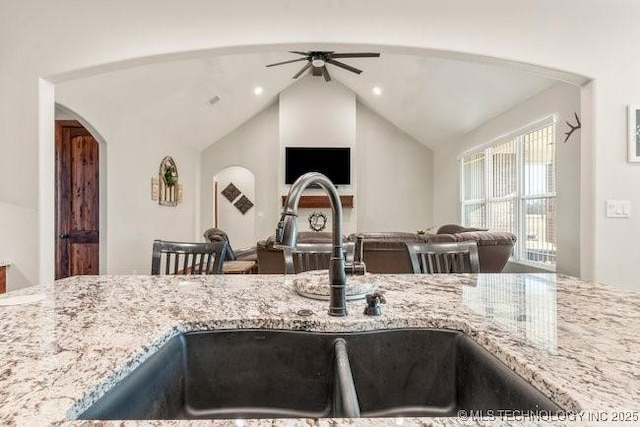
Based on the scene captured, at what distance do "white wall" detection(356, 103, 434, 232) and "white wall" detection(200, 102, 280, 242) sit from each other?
1.88 metres

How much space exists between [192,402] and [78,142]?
18.4 feet

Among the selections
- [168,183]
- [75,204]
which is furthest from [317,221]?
[75,204]

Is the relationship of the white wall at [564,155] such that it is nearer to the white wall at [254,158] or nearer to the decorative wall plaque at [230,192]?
the white wall at [254,158]

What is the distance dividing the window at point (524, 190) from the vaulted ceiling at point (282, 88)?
1.65 ft

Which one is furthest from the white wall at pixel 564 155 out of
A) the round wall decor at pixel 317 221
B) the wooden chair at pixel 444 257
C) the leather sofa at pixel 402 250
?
the round wall decor at pixel 317 221

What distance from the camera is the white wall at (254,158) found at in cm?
830

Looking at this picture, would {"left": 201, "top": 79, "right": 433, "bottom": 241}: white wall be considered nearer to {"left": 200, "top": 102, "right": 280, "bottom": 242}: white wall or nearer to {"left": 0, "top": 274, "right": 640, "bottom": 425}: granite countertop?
{"left": 200, "top": 102, "right": 280, "bottom": 242}: white wall

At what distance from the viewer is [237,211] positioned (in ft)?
29.7

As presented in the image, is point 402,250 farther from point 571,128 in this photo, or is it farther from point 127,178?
point 127,178

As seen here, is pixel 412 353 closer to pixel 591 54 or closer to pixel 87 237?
pixel 591 54

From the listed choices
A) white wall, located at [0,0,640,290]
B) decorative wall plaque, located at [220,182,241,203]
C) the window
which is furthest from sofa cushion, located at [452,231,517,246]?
decorative wall plaque, located at [220,182,241,203]

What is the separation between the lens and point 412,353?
94 cm

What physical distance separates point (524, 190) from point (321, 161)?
13.4 feet

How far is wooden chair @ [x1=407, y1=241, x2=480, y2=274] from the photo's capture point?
186cm
